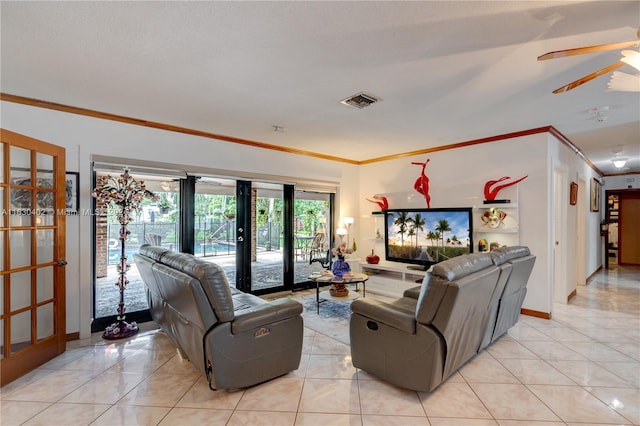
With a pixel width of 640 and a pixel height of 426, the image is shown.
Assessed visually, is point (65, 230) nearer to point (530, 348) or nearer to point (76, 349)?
point (76, 349)

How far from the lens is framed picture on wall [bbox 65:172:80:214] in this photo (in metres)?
3.06

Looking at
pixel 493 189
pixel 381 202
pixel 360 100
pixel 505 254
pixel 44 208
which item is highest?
pixel 360 100

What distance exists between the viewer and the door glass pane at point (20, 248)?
252 cm

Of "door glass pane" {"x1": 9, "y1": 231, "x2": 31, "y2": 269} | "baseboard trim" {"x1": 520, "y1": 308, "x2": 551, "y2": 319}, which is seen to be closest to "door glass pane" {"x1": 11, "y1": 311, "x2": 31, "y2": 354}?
"door glass pane" {"x1": 9, "y1": 231, "x2": 31, "y2": 269}

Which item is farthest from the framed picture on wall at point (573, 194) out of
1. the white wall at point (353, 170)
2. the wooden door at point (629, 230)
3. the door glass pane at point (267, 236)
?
the wooden door at point (629, 230)

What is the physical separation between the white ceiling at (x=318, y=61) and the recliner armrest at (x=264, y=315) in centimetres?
184

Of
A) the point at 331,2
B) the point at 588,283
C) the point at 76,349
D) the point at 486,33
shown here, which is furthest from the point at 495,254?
the point at 588,283

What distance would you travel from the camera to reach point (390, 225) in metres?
5.17

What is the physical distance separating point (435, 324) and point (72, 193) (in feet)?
11.9

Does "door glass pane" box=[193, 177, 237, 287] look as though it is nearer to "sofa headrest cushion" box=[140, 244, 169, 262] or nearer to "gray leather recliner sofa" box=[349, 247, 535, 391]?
"sofa headrest cushion" box=[140, 244, 169, 262]

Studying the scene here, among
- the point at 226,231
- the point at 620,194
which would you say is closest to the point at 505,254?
the point at 226,231

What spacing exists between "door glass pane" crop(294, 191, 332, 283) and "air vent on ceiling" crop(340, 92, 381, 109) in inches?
95.2

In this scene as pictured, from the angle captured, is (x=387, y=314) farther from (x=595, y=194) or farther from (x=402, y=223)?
(x=595, y=194)

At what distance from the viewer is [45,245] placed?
2793 millimetres
